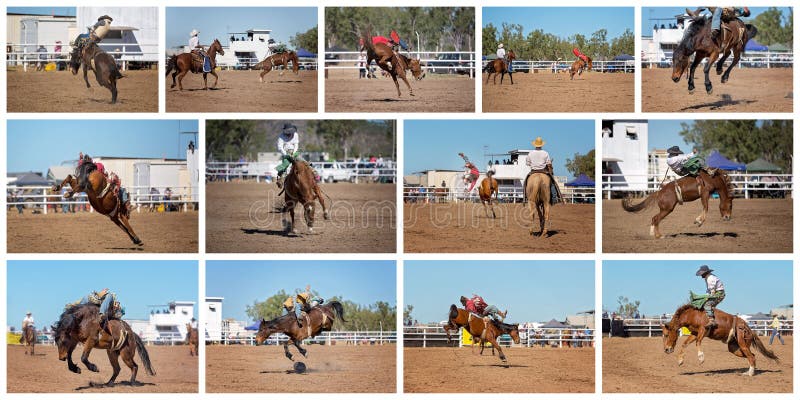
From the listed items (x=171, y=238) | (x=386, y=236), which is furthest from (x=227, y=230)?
(x=386, y=236)

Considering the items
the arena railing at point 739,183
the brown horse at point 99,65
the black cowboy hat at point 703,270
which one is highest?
the brown horse at point 99,65

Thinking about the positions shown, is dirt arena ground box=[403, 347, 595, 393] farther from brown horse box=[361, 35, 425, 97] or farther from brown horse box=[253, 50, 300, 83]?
brown horse box=[253, 50, 300, 83]

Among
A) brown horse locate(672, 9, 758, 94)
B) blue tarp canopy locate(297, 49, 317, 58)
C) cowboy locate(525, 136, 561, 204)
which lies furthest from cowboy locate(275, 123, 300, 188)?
brown horse locate(672, 9, 758, 94)

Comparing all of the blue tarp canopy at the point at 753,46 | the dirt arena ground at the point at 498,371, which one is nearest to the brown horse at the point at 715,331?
the dirt arena ground at the point at 498,371

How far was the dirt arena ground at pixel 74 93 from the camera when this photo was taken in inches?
664

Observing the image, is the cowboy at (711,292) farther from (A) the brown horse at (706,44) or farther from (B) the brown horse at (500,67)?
(B) the brown horse at (500,67)

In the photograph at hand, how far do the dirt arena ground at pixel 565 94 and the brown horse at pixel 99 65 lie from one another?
4.93m

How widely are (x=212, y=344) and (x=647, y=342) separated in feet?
18.5

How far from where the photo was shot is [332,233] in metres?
17.3

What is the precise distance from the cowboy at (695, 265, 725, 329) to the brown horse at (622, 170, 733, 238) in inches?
38.9

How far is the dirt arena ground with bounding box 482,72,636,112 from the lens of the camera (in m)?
16.9

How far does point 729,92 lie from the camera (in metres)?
17.2

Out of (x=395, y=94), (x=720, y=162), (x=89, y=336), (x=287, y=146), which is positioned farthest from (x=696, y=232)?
(x=89, y=336)

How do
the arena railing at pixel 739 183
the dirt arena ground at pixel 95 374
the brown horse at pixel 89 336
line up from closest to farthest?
the brown horse at pixel 89 336
the dirt arena ground at pixel 95 374
the arena railing at pixel 739 183
